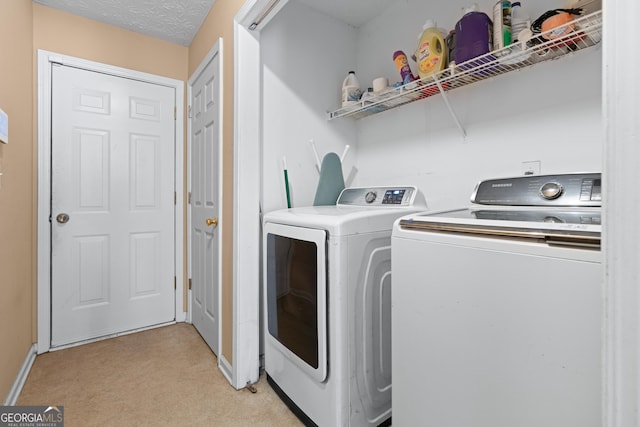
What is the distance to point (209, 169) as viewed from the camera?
2.23 meters

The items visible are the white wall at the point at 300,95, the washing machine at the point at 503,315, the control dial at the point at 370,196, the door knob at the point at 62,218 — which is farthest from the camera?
the door knob at the point at 62,218

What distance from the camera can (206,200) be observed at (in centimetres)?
231

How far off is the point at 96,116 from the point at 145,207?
2.52 feet

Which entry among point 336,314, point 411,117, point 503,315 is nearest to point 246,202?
point 336,314

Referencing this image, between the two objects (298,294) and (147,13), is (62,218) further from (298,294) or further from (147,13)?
(298,294)

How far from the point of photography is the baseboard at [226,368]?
181cm

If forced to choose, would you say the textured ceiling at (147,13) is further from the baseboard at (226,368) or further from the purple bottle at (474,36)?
the baseboard at (226,368)

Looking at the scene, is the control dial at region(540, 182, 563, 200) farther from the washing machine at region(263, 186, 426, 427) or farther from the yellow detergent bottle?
the yellow detergent bottle

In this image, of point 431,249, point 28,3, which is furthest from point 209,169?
point 431,249

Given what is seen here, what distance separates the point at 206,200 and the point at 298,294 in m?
1.22

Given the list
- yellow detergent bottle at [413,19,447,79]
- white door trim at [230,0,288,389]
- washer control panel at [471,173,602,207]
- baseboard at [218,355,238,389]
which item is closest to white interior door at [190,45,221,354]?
baseboard at [218,355,238,389]

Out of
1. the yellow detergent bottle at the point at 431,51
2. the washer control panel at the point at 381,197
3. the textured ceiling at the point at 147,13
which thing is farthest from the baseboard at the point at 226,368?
the textured ceiling at the point at 147,13

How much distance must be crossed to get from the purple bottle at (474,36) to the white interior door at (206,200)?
144cm

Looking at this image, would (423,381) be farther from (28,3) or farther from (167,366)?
(28,3)
